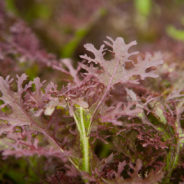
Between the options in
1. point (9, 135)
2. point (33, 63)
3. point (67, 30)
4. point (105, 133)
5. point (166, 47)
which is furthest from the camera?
point (67, 30)

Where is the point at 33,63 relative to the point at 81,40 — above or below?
below

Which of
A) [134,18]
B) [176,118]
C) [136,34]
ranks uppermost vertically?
[134,18]

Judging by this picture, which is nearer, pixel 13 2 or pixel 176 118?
pixel 176 118

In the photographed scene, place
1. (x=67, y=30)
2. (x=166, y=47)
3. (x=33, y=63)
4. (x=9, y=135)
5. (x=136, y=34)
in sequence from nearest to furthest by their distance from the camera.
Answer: (x=9, y=135) < (x=33, y=63) < (x=166, y=47) < (x=67, y=30) < (x=136, y=34)

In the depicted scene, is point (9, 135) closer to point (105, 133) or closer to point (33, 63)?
point (105, 133)

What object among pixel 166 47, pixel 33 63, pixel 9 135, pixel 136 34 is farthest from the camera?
pixel 136 34

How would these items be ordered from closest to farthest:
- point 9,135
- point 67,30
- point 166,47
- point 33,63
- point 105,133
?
1. point 9,135
2. point 105,133
3. point 33,63
4. point 166,47
5. point 67,30

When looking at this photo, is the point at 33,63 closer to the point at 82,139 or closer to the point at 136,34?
the point at 82,139

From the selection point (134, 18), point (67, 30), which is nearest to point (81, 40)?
point (67, 30)

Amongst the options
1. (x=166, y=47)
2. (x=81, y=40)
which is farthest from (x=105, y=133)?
(x=81, y=40)
